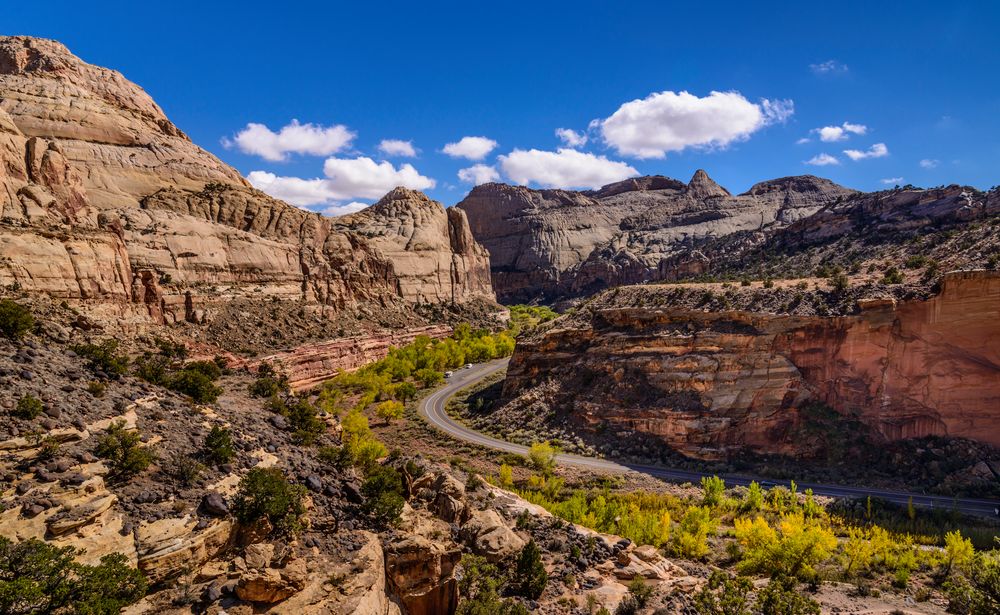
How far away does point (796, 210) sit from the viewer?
134500 millimetres

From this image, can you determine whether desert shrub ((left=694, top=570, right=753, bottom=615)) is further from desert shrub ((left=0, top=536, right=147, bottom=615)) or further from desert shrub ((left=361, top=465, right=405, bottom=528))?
desert shrub ((left=0, top=536, right=147, bottom=615))

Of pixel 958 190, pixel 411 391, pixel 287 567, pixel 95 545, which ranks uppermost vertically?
pixel 958 190

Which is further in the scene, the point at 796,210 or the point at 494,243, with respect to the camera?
the point at 494,243

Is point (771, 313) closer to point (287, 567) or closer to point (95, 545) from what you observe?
point (287, 567)

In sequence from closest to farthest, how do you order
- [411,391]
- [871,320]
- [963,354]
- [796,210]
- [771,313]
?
[963,354], [871,320], [771,313], [411,391], [796,210]

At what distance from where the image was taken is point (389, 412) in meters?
51.8

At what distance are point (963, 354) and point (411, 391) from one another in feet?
170

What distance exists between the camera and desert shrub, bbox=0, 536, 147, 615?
377 inches

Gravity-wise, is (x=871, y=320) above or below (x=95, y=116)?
below

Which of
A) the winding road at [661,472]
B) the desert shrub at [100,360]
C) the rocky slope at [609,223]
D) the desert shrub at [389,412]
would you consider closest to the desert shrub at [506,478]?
the winding road at [661,472]

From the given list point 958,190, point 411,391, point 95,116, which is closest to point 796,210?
point 958,190

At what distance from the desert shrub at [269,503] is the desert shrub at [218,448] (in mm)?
1625

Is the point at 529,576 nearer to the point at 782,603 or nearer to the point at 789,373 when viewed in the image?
the point at 782,603

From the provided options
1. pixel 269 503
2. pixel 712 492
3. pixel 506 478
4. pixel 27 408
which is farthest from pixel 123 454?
pixel 712 492
